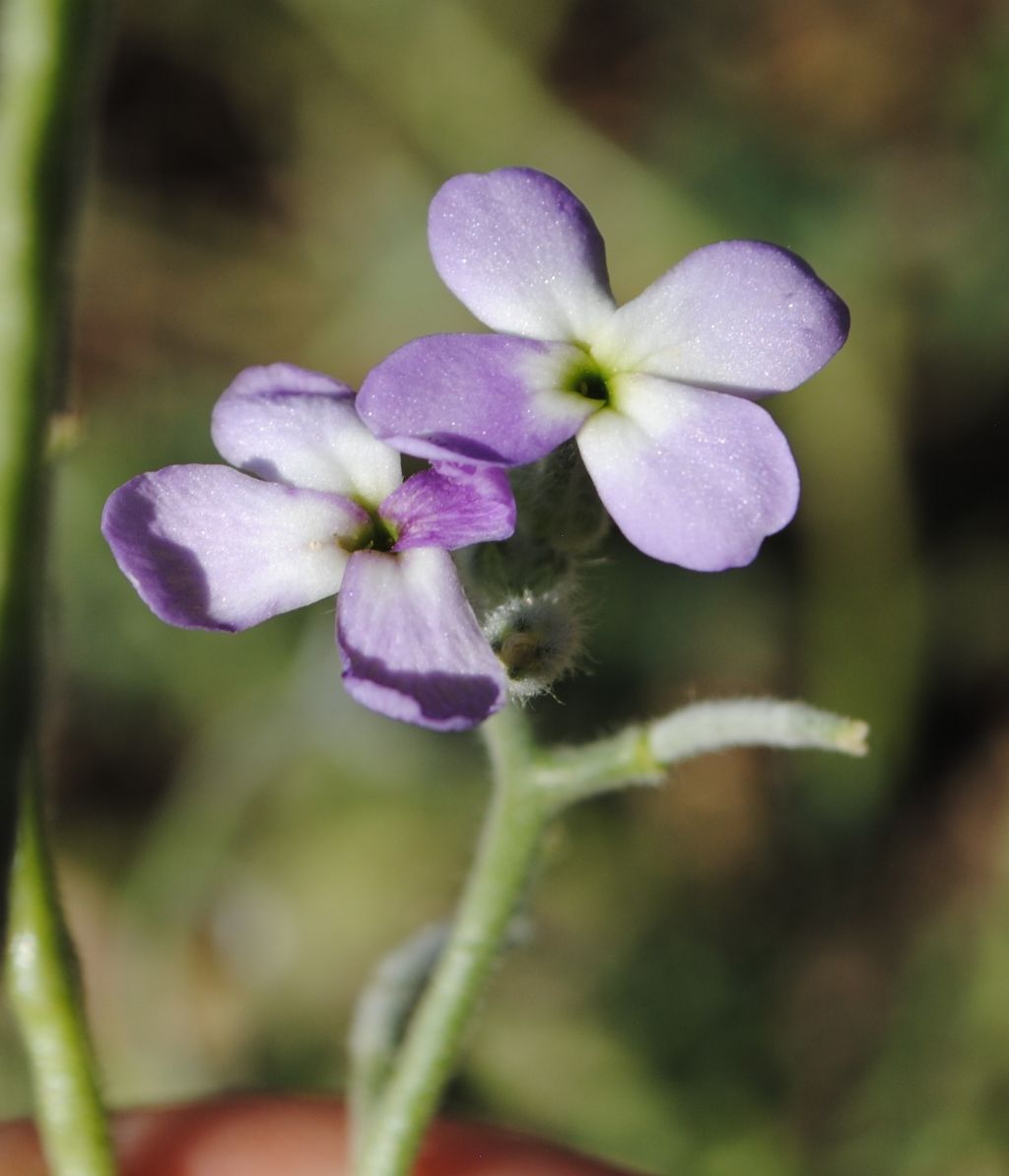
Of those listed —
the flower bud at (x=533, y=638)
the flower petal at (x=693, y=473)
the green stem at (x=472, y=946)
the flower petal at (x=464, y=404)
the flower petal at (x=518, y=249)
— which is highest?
the flower petal at (x=518, y=249)

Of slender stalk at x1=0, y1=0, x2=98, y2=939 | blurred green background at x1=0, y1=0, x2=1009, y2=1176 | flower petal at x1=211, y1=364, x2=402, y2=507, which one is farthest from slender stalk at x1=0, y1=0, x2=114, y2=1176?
blurred green background at x1=0, y1=0, x2=1009, y2=1176

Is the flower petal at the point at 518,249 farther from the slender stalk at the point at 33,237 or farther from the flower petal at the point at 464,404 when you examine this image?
the slender stalk at the point at 33,237

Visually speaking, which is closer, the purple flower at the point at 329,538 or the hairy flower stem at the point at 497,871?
the purple flower at the point at 329,538

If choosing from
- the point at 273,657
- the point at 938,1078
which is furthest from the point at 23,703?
A: the point at 938,1078

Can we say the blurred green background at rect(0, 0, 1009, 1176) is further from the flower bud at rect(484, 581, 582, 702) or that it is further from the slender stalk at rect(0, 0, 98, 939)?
the slender stalk at rect(0, 0, 98, 939)

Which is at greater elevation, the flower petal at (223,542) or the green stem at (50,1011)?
the flower petal at (223,542)

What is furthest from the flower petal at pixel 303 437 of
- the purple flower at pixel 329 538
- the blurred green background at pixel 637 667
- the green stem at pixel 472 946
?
the blurred green background at pixel 637 667
